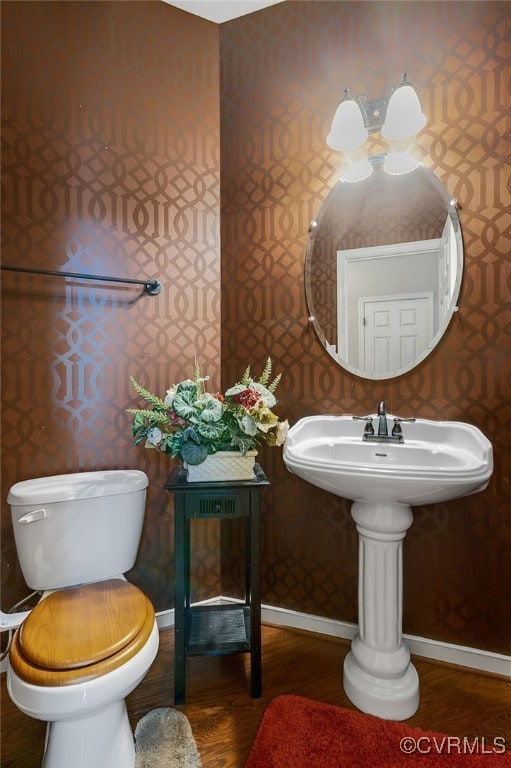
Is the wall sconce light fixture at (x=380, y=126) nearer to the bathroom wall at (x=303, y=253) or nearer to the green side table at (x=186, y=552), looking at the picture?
the bathroom wall at (x=303, y=253)

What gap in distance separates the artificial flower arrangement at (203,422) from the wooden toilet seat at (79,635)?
0.48 meters

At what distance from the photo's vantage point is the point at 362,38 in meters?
1.72

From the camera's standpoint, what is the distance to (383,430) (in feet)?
5.15

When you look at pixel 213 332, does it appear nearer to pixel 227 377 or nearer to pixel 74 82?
pixel 227 377

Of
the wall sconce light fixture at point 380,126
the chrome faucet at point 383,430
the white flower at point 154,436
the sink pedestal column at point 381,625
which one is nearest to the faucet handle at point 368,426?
the chrome faucet at point 383,430

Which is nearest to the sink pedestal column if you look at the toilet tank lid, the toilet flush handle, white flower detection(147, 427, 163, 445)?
white flower detection(147, 427, 163, 445)

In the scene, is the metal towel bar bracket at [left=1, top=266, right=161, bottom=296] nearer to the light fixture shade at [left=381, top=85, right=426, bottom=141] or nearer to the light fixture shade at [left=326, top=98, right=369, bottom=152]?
the light fixture shade at [left=326, top=98, right=369, bottom=152]

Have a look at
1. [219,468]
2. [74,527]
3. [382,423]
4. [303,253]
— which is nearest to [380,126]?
[303,253]

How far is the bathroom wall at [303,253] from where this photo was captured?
61.1 inches

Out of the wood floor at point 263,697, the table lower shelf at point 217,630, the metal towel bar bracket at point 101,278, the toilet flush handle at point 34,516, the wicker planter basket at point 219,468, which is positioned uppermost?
the metal towel bar bracket at point 101,278

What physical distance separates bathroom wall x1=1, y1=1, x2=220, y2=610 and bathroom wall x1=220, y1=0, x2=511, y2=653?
166 mm

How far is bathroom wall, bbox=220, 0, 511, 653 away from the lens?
1.55 metres

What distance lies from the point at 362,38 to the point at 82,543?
2214mm

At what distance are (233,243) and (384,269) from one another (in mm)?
723
